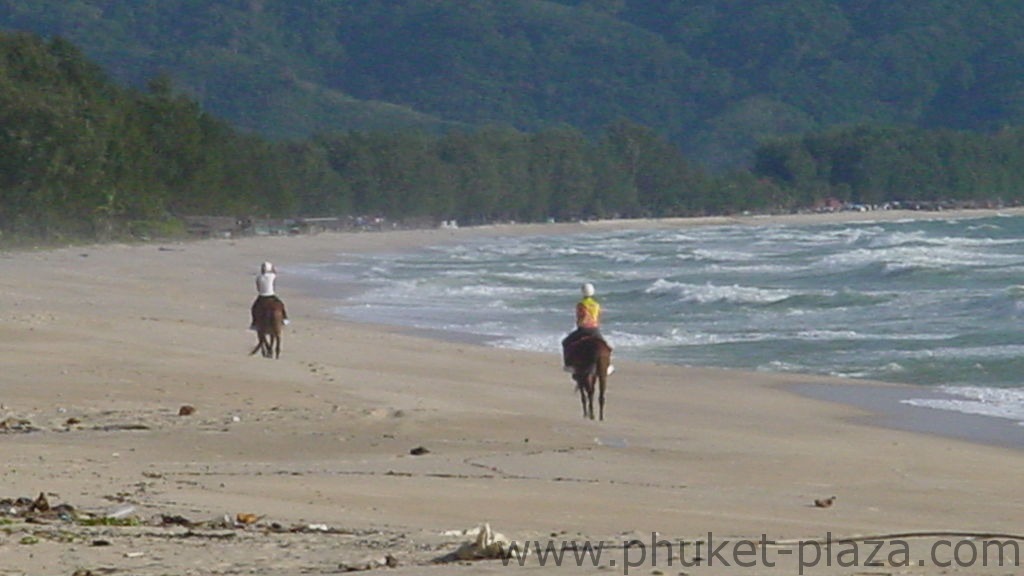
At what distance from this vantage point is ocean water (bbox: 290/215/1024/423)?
2498 cm

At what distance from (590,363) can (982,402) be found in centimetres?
497

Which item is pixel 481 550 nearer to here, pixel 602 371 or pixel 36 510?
pixel 36 510

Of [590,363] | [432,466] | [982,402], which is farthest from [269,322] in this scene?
[432,466]

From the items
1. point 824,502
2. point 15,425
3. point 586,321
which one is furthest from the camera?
point 586,321

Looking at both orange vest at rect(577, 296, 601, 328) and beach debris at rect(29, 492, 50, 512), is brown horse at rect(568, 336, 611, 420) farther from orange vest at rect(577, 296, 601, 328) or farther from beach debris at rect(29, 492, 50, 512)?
beach debris at rect(29, 492, 50, 512)

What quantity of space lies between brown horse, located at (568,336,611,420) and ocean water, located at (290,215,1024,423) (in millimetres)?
4166

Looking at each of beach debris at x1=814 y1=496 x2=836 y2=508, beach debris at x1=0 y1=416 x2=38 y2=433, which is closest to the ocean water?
beach debris at x1=814 y1=496 x2=836 y2=508

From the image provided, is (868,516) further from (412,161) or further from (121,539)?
(412,161)

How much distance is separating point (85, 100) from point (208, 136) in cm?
2401

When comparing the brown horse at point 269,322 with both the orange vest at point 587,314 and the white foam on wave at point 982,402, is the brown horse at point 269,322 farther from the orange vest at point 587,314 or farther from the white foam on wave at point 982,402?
the white foam on wave at point 982,402

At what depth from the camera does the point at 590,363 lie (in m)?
18.0

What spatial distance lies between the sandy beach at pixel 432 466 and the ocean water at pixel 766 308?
6.88 ft

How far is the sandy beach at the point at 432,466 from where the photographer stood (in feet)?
28.7

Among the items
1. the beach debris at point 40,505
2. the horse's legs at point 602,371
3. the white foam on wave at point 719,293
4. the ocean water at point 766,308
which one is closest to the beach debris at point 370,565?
the beach debris at point 40,505
